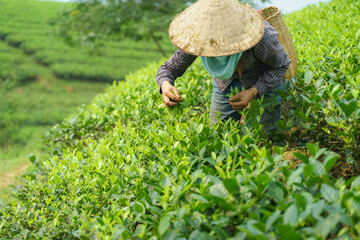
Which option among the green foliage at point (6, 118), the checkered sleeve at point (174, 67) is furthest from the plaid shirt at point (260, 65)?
the green foliage at point (6, 118)

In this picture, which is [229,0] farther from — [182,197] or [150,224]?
[150,224]

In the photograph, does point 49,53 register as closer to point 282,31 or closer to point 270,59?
point 282,31

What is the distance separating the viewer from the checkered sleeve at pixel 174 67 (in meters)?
2.51

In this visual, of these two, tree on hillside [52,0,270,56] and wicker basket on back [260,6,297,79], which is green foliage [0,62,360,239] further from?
tree on hillside [52,0,270,56]

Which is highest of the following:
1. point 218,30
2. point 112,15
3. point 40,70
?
point 218,30

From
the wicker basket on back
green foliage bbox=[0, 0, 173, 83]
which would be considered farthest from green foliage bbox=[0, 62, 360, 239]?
green foliage bbox=[0, 0, 173, 83]

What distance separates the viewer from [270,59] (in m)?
2.26

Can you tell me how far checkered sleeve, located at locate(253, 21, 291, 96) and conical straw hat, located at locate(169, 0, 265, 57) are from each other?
Answer: 17 centimetres

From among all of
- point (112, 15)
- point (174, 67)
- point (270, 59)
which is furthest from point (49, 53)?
point (270, 59)

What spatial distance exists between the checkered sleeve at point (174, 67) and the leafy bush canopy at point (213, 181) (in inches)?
10.7

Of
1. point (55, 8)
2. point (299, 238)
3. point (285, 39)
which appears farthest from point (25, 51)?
point (299, 238)

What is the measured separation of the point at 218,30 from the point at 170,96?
21.4 inches

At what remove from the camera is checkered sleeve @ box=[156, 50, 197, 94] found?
2.51 meters

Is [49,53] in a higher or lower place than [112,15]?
lower
